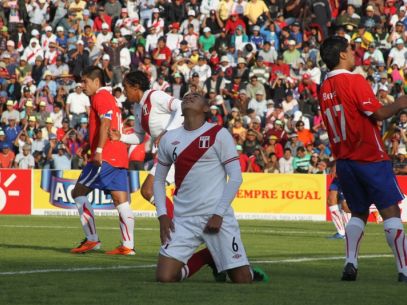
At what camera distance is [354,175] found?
1100cm

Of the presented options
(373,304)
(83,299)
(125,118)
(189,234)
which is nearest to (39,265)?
(189,234)

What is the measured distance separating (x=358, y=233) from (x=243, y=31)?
24.8 m

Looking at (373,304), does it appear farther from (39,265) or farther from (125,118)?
(125,118)

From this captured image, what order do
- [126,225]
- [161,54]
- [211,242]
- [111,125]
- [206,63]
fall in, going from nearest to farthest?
[211,242], [126,225], [111,125], [206,63], [161,54]

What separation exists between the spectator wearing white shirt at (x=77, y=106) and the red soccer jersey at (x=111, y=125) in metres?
17.7

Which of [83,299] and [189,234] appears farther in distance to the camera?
[189,234]

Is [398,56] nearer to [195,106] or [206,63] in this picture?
[206,63]

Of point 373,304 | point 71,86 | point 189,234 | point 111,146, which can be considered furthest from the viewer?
point 71,86

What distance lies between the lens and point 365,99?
1084 centimetres

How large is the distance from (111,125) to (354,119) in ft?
15.9

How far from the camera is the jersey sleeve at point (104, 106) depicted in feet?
49.1

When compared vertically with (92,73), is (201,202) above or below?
below

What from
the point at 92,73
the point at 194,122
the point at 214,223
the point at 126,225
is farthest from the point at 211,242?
the point at 92,73

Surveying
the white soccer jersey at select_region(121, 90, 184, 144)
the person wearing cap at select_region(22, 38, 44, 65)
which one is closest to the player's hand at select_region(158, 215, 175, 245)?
the white soccer jersey at select_region(121, 90, 184, 144)
